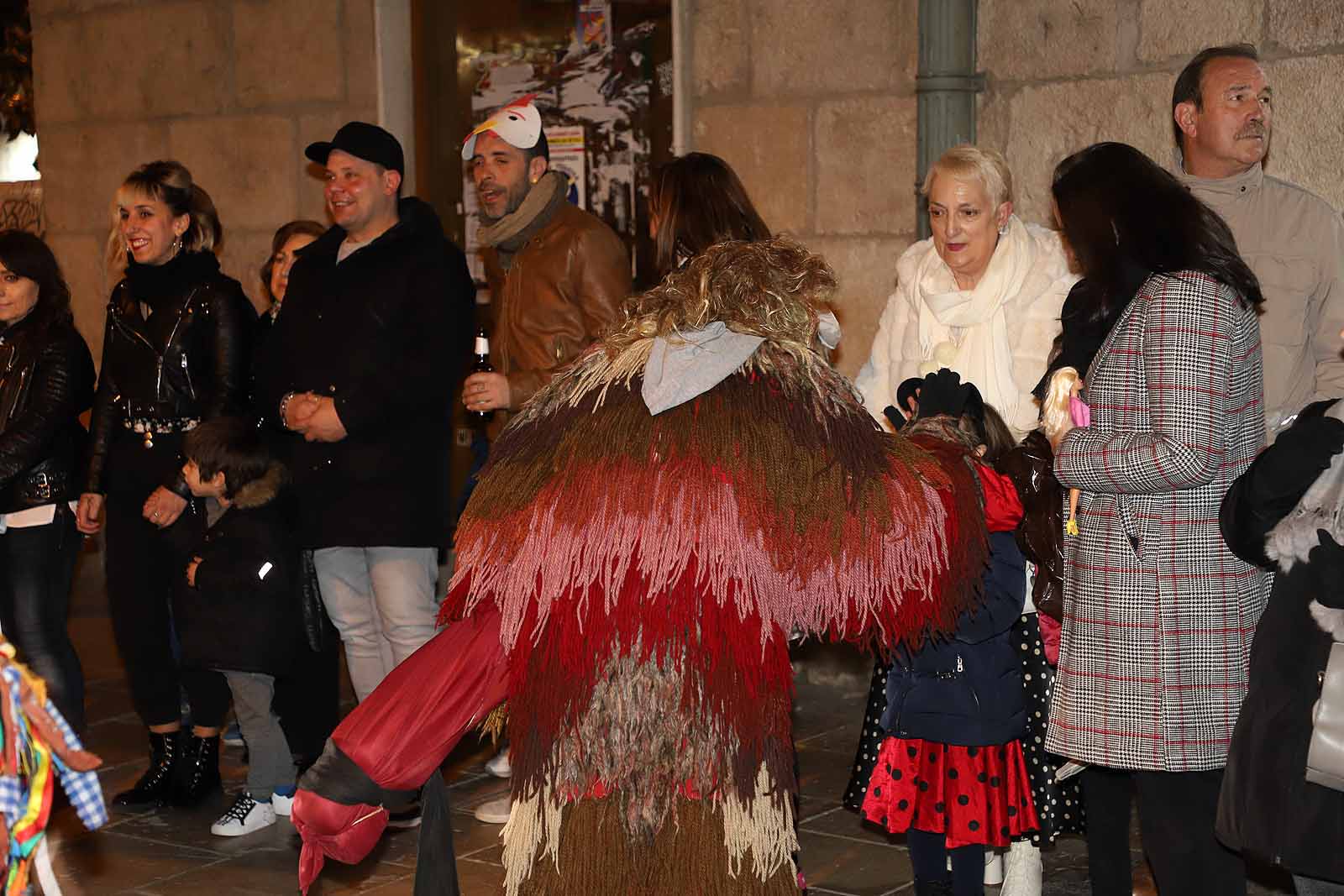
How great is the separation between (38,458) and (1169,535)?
4025mm

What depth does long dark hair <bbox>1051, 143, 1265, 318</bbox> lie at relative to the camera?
141 inches

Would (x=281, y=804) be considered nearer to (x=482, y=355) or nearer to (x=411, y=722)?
(x=482, y=355)

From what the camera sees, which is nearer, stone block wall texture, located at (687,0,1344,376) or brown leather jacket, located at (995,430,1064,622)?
brown leather jacket, located at (995,430,1064,622)

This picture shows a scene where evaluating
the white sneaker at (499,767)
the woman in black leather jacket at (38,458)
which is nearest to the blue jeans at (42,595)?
the woman in black leather jacket at (38,458)

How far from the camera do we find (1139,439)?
3570mm

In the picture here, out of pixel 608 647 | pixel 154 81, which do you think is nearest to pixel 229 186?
pixel 154 81

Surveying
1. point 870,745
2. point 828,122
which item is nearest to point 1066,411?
point 870,745

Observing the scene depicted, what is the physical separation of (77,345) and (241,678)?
4.83 feet

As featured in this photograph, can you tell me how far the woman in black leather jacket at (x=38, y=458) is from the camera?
563 cm

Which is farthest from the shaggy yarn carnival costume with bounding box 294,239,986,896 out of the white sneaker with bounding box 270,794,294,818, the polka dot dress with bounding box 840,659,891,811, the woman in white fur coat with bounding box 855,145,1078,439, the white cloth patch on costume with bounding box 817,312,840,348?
Result: the white sneaker with bounding box 270,794,294,818

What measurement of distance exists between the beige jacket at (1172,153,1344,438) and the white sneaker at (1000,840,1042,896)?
1433 millimetres

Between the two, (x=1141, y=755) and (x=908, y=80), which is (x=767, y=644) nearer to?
(x=1141, y=755)

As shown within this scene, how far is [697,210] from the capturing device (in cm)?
473

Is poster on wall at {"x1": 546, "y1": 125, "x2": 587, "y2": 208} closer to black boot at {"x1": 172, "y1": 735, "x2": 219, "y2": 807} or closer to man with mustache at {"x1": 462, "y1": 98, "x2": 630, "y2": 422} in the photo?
man with mustache at {"x1": 462, "y1": 98, "x2": 630, "y2": 422}
